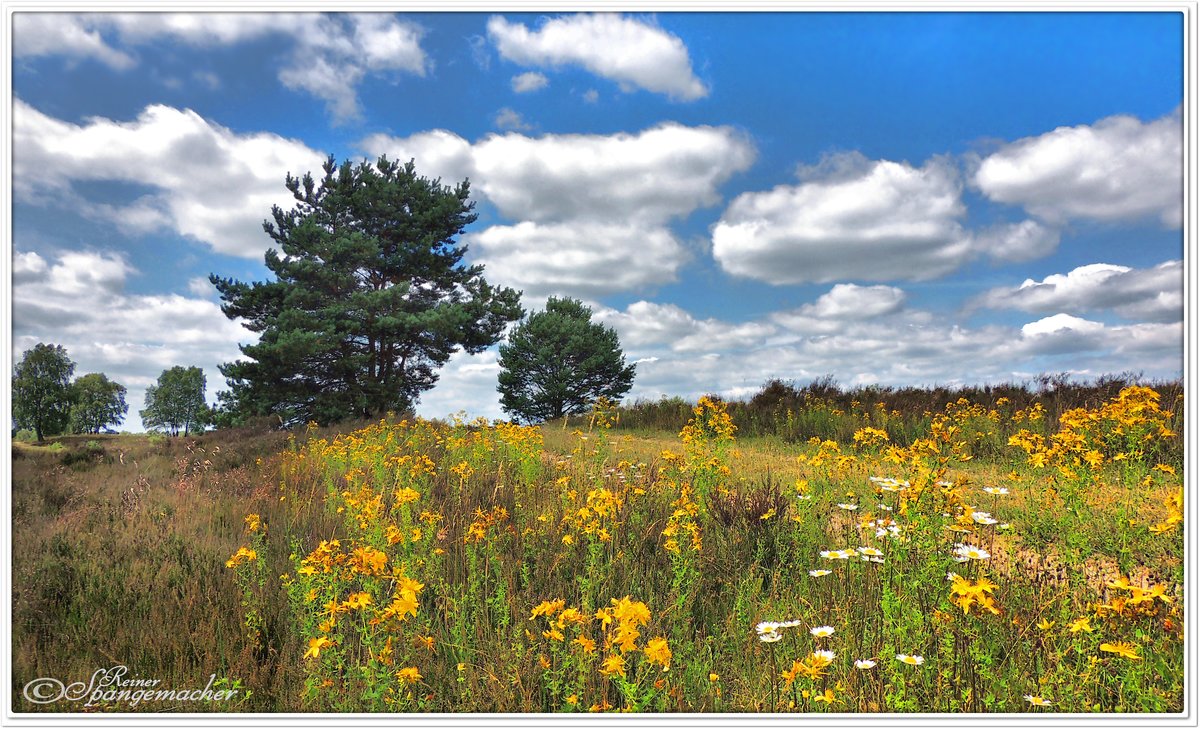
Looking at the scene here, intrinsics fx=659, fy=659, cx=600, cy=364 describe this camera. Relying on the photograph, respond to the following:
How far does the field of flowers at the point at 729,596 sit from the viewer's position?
266 cm

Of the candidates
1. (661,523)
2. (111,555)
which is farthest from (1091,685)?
(111,555)

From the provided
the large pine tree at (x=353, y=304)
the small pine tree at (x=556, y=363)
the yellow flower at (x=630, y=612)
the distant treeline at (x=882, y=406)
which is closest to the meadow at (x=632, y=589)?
the yellow flower at (x=630, y=612)

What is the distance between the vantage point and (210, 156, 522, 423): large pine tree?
1606 cm

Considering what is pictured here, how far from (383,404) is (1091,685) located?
1685 centimetres

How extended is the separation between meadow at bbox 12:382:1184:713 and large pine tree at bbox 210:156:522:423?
949cm

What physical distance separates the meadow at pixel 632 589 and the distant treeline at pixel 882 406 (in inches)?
174

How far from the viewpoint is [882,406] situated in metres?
12.7

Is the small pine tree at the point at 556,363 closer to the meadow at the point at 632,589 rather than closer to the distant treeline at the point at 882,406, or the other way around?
the distant treeline at the point at 882,406

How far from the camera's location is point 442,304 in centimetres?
1723

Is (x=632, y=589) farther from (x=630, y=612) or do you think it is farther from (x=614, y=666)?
(x=630, y=612)

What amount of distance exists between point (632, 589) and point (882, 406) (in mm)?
10417

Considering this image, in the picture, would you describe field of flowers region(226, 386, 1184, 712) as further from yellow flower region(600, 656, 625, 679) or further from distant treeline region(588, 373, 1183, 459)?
distant treeline region(588, 373, 1183, 459)

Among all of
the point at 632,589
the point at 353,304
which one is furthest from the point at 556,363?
the point at 632,589

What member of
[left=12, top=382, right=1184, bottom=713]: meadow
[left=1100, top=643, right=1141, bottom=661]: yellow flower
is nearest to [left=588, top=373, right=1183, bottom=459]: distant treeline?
[left=12, top=382, right=1184, bottom=713]: meadow
